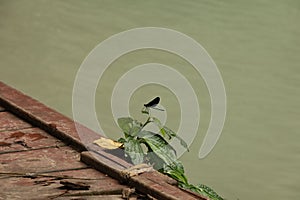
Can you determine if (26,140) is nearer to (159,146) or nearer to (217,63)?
(159,146)

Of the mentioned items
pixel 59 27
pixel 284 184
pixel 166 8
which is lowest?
pixel 284 184

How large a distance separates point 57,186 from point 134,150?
0.90 feet

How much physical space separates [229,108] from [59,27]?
212 centimetres

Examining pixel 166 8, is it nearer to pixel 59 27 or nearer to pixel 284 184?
pixel 59 27

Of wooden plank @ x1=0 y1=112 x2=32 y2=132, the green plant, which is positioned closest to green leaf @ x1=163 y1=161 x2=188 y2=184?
the green plant

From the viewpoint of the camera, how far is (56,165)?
7.14 ft

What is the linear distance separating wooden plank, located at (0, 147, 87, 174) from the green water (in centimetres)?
116

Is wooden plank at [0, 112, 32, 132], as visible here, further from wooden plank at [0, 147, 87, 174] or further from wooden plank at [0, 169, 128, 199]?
wooden plank at [0, 169, 128, 199]

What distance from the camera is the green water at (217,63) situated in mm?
3572

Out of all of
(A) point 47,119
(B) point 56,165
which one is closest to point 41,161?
(B) point 56,165

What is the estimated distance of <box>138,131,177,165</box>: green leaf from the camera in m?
2.26

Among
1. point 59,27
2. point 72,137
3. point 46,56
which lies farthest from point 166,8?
point 72,137

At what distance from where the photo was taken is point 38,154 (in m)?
2.25

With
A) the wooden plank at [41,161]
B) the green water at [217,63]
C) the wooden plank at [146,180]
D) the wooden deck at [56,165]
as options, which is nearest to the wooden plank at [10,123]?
the wooden deck at [56,165]
